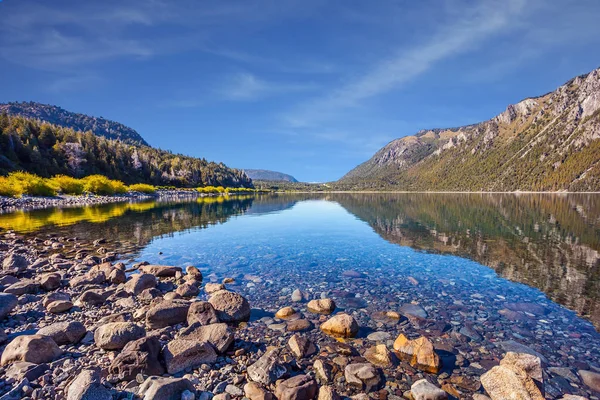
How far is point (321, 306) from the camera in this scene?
11.4 meters

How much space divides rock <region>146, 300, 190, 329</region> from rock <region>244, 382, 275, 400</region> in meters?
4.58

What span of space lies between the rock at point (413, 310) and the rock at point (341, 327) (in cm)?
284

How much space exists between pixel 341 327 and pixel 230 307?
161 inches

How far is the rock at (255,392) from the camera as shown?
20.1 ft

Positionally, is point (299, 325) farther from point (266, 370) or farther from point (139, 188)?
point (139, 188)

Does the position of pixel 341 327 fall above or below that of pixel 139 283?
below

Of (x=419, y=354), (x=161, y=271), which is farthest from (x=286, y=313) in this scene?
(x=161, y=271)

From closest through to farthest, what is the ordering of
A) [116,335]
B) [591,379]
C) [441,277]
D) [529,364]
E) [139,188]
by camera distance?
[529,364] → [591,379] → [116,335] → [441,277] → [139,188]

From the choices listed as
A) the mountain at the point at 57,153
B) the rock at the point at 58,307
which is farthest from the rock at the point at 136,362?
the mountain at the point at 57,153

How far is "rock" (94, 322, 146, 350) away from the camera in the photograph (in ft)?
26.2

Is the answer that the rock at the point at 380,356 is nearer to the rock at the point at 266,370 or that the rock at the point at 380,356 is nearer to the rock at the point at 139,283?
the rock at the point at 266,370

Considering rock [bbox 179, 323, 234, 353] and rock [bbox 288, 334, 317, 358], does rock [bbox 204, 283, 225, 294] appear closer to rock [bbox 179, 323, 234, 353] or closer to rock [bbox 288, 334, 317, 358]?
rock [bbox 179, 323, 234, 353]

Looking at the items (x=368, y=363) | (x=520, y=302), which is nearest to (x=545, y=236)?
(x=520, y=302)

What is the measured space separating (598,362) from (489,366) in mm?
3086
